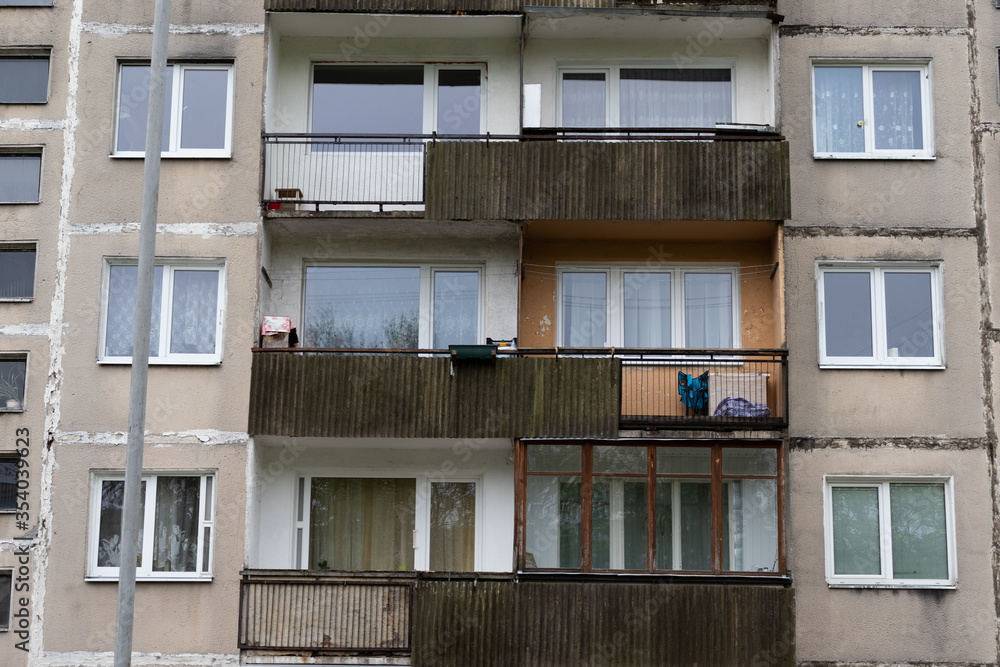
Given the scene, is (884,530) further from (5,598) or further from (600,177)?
(5,598)

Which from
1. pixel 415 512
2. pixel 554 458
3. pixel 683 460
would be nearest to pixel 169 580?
pixel 415 512

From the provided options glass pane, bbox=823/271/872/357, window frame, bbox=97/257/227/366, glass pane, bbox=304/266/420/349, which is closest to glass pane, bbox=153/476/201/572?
window frame, bbox=97/257/227/366

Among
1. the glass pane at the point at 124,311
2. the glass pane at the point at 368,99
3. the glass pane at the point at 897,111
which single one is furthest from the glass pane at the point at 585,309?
the glass pane at the point at 124,311

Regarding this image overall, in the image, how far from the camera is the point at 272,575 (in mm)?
17156

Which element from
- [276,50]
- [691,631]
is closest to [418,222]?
[276,50]

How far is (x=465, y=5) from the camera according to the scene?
1880 cm

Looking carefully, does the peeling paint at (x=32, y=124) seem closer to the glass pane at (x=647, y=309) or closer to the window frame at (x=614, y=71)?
the window frame at (x=614, y=71)

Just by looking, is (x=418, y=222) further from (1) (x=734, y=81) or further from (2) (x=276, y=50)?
(1) (x=734, y=81)

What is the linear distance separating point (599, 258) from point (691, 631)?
19.5 ft

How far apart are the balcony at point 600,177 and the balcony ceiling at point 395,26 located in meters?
1.94

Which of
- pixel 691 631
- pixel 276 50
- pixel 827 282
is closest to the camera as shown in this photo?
pixel 691 631

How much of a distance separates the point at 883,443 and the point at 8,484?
12718 mm

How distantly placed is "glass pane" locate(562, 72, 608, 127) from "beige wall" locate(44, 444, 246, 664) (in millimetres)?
7477

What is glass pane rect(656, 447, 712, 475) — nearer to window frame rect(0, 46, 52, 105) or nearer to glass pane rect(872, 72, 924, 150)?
glass pane rect(872, 72, 924, 150)
